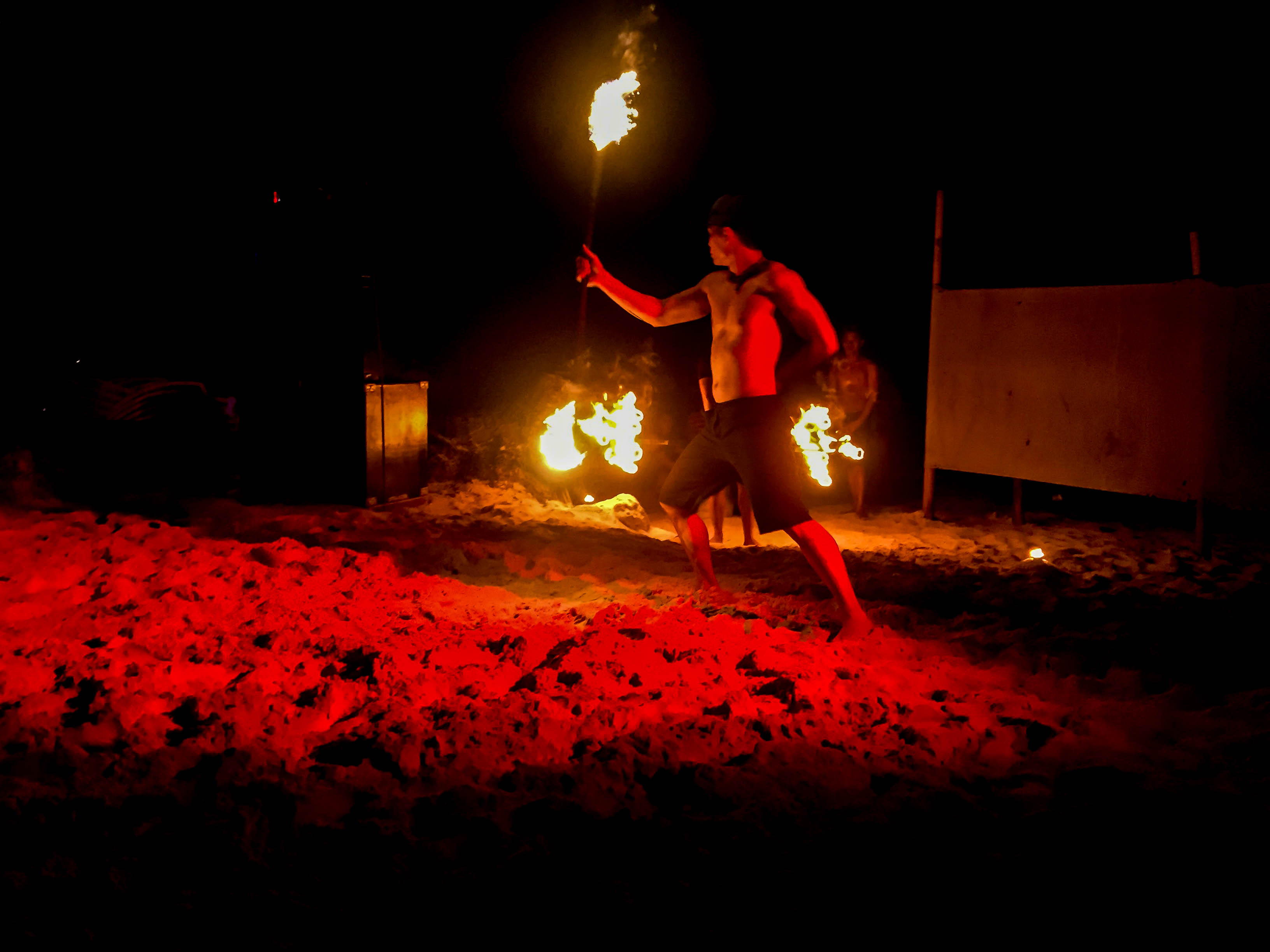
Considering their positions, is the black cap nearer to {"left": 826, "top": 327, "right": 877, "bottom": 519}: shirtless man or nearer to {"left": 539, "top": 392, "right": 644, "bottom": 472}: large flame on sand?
{"left": 539, "top": 392, "right": 644, "bottom": 472}: large flame on sand

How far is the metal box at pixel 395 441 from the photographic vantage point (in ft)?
24.3

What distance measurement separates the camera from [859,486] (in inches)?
348

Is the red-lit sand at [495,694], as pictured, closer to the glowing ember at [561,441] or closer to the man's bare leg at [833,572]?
the man's bare leg at [833,572]

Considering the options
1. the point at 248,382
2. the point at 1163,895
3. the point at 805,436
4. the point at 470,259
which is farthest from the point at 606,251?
the point at 1163,895

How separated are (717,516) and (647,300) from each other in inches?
133

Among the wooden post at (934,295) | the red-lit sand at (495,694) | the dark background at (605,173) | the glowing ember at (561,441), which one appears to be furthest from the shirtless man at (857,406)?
the red-lit sand at (495,694)

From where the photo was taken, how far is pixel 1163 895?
200 centimetres

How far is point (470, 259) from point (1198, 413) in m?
8.17

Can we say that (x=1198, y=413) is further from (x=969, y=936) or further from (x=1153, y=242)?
(x=1153, y=242)

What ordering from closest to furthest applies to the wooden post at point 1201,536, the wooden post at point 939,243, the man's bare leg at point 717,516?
the wooden post at point 1201,536, the man's bare leg at point 717,516, the wooden post at point 939,243

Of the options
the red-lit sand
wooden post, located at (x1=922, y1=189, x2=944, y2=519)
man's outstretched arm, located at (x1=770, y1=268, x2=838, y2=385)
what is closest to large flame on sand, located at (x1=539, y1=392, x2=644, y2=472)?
wooden post, located at (x1=922, y1=189, x2=944, y2=519)

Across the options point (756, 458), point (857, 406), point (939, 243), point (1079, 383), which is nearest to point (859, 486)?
point (857, 406)

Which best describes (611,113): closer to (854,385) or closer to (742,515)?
(742,515)

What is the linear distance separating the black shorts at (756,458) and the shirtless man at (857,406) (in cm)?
435
